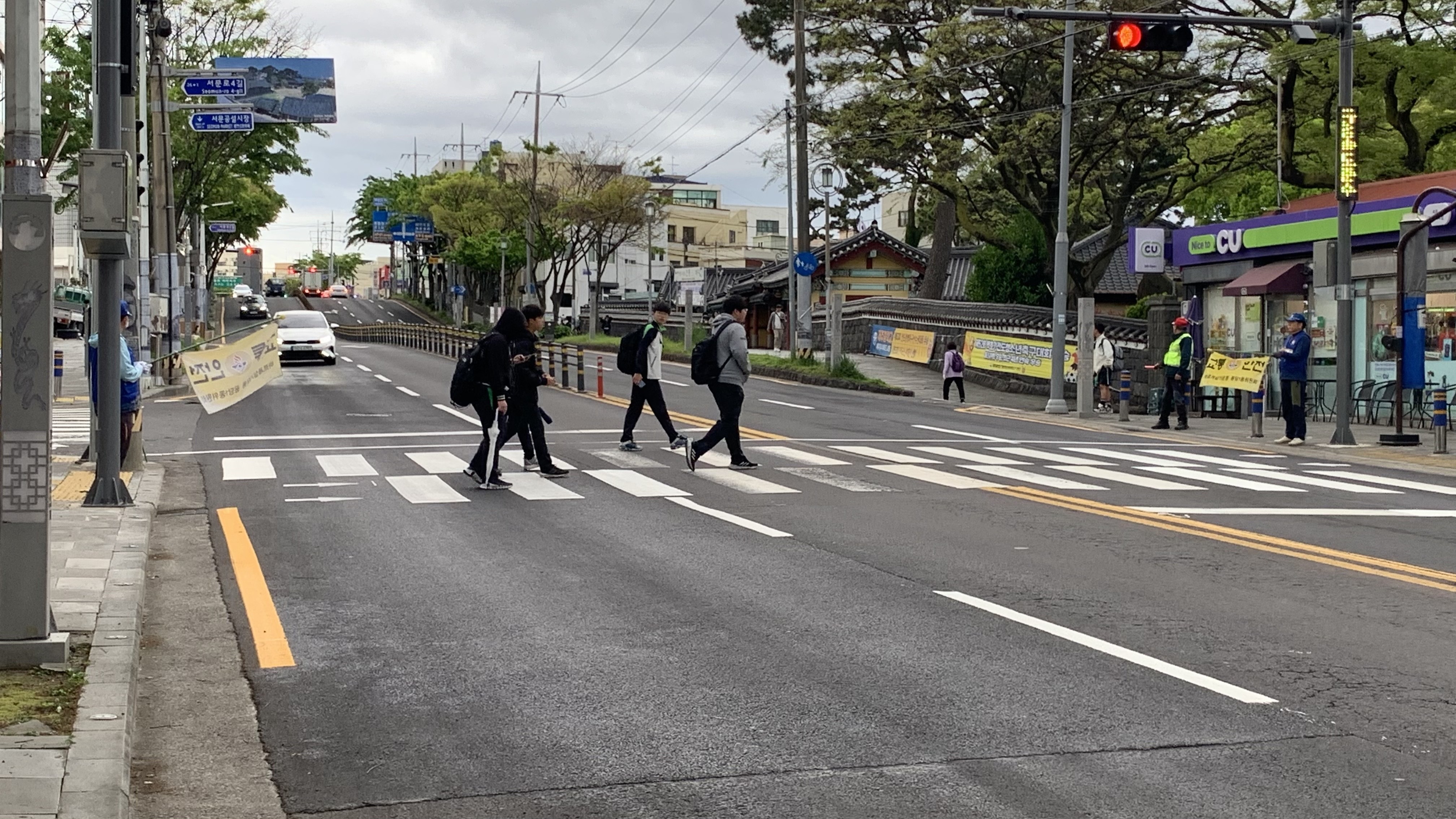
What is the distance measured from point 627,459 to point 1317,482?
7444 millimetres

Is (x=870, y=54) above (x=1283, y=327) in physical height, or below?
above

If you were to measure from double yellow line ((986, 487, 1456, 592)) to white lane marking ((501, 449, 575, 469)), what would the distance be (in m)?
4.91

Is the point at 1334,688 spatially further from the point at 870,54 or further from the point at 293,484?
the point at 870,54

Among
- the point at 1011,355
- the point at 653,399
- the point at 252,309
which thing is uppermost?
the point at 252,309

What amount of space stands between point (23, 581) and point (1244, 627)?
5.87 meters

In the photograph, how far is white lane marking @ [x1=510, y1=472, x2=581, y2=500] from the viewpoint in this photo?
13.7 metres

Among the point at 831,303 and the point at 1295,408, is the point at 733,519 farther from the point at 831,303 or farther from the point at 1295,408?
the point at 831,303

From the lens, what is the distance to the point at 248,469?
1633cm

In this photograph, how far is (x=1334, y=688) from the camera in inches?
259

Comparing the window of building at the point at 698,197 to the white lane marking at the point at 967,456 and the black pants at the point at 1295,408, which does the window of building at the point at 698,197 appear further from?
the white lane marking at the point at 967,456

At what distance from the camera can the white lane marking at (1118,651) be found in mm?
6477

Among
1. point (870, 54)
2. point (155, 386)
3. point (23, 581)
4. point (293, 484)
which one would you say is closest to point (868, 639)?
point (23, 581)

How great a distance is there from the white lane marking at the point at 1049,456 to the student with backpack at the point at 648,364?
439 cm

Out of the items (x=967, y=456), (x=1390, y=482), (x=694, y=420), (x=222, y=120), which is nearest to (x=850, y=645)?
(x=1390, y=482)
